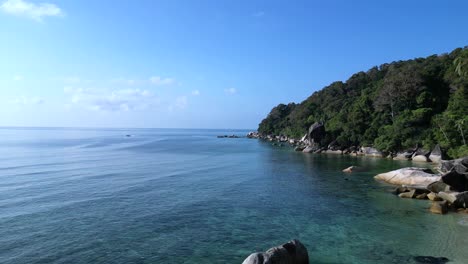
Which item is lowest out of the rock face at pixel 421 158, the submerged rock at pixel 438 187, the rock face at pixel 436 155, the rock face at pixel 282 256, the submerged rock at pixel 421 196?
the submerged rock at pixel 421 196

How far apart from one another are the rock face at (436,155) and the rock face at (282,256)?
48667 mm

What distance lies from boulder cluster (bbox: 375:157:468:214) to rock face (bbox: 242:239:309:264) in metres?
14.8

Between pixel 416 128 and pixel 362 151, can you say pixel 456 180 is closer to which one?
pixel 416 128

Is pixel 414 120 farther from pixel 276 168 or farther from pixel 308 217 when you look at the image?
pixel 308 217

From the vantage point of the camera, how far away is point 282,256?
14156 millimetres

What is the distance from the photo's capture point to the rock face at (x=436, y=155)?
55031mm

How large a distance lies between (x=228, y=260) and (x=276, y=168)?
3838cm

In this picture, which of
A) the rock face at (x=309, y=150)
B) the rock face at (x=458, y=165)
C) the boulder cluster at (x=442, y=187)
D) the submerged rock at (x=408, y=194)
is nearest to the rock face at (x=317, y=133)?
the rock face at (x=309, y=150)

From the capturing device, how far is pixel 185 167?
2160 inches

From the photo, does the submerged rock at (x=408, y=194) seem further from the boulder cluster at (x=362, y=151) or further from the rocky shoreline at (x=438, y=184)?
the boulder cluster at (x=362, y=151)

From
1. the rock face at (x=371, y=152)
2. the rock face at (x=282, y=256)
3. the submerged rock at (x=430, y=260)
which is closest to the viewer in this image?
the rock face at (x=282, y=256)

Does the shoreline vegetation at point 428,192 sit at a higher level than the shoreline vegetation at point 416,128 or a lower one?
lower

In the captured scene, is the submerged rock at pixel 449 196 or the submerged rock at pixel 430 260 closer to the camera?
the submerged rock at pixel 430 260

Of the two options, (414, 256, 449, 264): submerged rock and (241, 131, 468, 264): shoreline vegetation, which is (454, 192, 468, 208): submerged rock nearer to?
(241, 131, 468, 264): shoreline vegetation
